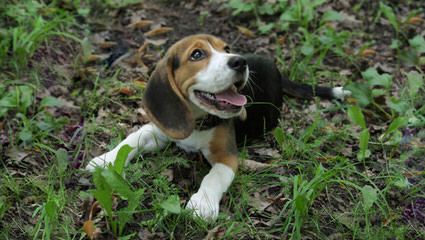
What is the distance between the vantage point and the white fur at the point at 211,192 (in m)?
2.77

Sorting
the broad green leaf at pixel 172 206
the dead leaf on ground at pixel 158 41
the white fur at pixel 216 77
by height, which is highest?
the white fur at pixel 216 77

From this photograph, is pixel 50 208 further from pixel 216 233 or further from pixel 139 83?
pixel 139 83

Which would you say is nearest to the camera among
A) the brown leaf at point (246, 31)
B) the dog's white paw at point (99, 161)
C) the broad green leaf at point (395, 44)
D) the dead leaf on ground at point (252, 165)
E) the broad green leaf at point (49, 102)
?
the dog's white paw at point (99, 161)

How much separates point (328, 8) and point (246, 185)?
12.0 feet

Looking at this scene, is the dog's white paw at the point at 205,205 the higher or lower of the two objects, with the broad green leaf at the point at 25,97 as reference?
lower

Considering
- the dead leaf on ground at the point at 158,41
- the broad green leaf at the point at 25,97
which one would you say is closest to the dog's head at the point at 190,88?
the broad green leaf at the point at 25,97

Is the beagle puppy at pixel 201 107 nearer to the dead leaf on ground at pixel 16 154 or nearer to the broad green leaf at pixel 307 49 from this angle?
the dead leaf on ground at pixel 16 154

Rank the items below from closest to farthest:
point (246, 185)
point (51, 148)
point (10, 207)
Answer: point (10, 207) < point (246, 185) < point (51, 148)

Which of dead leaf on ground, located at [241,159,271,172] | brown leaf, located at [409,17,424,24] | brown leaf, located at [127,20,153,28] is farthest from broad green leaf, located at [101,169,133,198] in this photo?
brown leaf, located at [409,17,424,24]

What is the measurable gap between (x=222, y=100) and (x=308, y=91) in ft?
5.49

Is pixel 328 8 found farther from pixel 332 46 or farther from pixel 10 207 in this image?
pixel 10 207

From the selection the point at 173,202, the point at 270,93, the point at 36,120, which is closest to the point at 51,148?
the point at 36,120

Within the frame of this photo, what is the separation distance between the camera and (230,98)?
301 cm

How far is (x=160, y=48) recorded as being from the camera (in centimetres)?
504
